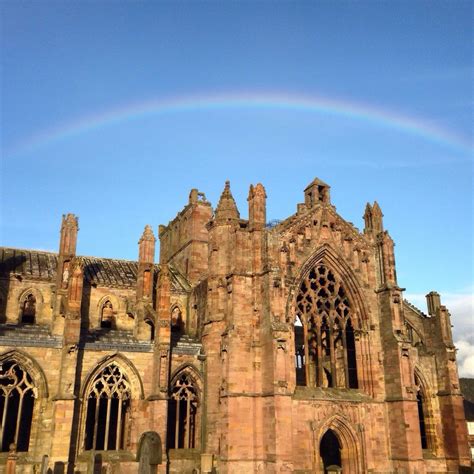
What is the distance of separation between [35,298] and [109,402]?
9.97 metres

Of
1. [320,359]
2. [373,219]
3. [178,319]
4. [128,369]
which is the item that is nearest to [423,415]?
[320,359]

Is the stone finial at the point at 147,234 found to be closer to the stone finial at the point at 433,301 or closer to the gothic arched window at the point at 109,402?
the gothic arched window at the point at 109,402

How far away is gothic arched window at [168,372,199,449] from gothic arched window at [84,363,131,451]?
274 centimetres

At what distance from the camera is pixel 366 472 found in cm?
3159

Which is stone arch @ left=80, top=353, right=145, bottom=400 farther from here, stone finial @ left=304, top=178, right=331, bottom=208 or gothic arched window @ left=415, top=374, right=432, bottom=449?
gothic arched window @ left=415, top=374, right=432, bottom=449

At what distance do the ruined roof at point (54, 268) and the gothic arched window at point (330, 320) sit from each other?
10968 millimetres

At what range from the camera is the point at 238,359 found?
31.4 meters

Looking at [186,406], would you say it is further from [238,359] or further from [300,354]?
[300,354]

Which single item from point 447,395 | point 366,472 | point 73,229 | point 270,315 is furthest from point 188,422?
point 447,395

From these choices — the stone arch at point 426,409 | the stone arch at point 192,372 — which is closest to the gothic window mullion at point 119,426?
the stone arch at point 192,372

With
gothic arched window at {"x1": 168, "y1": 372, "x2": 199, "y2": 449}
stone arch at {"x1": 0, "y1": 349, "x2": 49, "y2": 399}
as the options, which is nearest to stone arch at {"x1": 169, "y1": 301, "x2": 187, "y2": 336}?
gothic arched window at {"x1": 168, "y1": 372, "x2": 199, "y2": 449}

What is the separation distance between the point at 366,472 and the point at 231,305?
1226 cm

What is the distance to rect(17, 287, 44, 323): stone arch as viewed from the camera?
3569 centimetres

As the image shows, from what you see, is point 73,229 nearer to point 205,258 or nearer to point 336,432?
point 205,258
